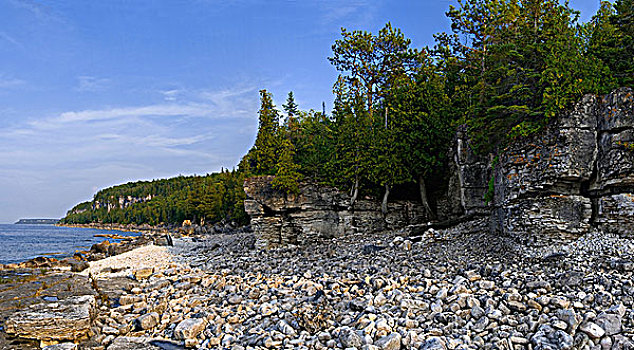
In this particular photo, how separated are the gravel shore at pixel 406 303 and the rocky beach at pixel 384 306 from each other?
3 cm

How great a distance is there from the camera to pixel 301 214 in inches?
957

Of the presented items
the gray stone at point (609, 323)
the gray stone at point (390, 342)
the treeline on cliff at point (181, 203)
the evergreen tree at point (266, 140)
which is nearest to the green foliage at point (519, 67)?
the gray stone at point (609, 323)

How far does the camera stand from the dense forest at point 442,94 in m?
14.1

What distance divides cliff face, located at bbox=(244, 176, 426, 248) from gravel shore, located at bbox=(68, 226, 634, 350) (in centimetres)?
725

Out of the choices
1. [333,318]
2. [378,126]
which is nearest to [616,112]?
[333,318]

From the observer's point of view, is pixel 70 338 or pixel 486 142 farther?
pixel 486 142

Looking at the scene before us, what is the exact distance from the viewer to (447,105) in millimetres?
25125

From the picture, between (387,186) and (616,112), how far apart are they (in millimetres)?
13824

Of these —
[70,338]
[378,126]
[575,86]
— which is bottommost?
[70,338]

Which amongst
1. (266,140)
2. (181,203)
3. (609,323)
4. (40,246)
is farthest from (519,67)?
(181,203)

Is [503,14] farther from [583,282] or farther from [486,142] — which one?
[583,282]

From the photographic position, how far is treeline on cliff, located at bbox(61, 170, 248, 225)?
6750 centimetres

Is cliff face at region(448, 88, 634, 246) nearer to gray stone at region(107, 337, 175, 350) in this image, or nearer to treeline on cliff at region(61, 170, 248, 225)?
gray stone at region(107, 337, 175, 350)

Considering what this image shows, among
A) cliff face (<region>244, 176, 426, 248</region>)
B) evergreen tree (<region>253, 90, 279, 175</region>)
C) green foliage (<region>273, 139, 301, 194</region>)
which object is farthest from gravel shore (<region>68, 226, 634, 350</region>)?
evergreen tree (<region>253, 90, 279, 175</region>)
